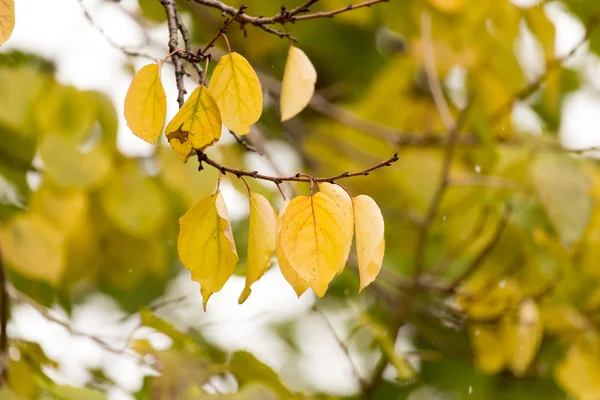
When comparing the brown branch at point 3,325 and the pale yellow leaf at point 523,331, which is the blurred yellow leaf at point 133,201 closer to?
the brown branch at point 3,325

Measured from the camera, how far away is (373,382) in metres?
1.30

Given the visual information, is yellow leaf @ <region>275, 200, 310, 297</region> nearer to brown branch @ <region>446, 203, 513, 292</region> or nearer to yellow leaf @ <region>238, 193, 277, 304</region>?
yellow leaf @ <region>238, 193, 277, 304</region>

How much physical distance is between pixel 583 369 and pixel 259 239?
3.18 ft

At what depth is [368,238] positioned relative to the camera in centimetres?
51

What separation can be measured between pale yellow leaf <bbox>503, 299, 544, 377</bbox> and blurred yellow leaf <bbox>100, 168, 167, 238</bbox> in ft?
2.01

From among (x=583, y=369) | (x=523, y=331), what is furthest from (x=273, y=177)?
(x=583, y=369)

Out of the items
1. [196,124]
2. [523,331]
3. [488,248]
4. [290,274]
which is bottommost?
[523,331]

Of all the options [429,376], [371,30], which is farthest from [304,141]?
[429,376]

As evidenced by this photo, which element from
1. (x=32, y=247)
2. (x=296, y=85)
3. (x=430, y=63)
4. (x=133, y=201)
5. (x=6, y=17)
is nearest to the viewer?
(x=6, y=17)

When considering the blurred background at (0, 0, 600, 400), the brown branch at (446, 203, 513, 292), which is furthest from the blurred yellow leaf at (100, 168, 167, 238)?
the brown branch at (446, 203, 513, 292)

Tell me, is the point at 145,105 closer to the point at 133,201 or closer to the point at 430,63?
the point at 133,201

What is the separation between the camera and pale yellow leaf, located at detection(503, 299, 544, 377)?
1.24 m

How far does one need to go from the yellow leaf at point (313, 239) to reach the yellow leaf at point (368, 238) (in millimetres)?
14

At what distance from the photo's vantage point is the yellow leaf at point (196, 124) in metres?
0.48
